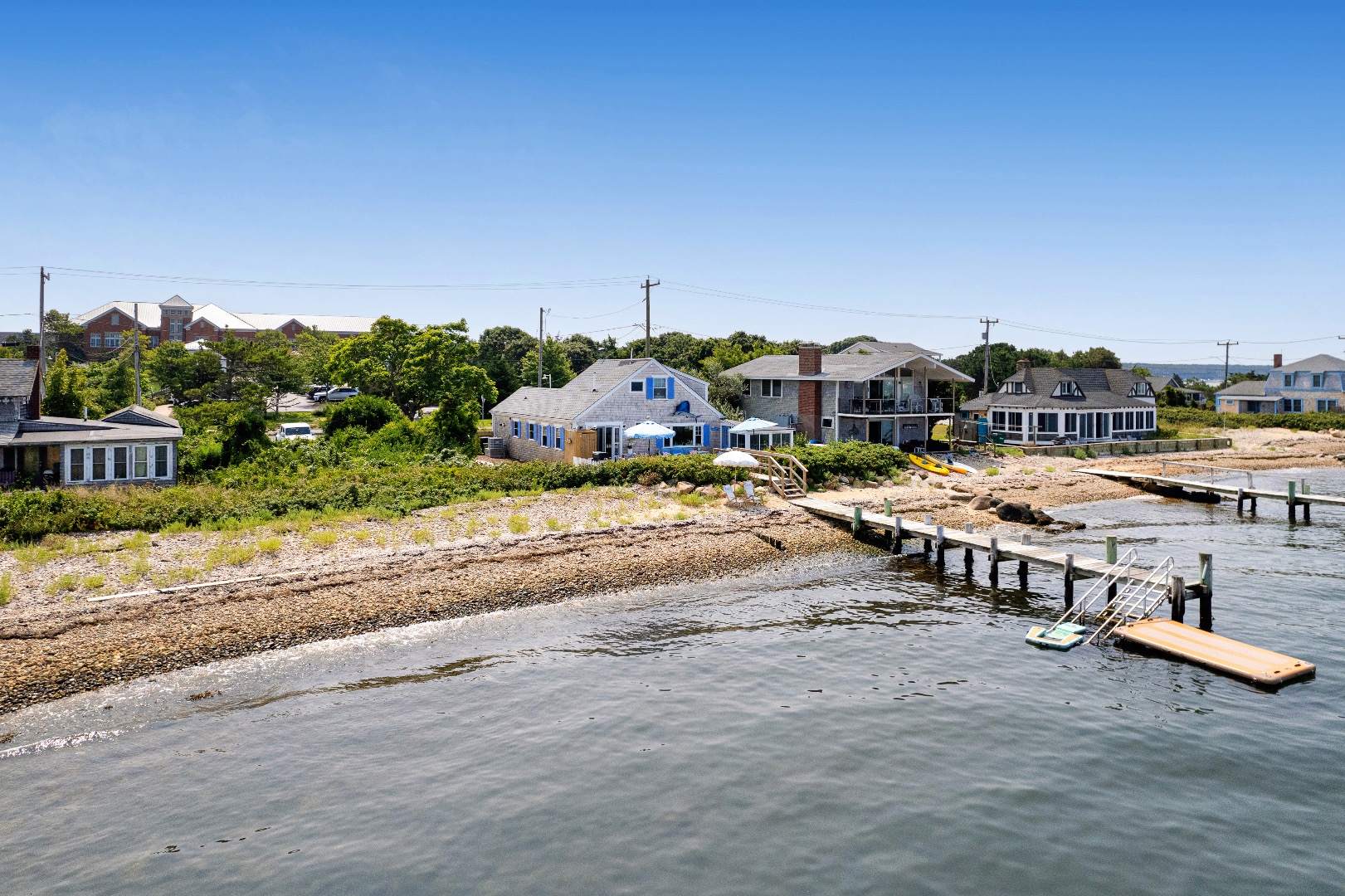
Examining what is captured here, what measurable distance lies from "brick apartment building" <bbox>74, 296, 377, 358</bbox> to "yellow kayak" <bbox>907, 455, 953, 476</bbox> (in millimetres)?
87936

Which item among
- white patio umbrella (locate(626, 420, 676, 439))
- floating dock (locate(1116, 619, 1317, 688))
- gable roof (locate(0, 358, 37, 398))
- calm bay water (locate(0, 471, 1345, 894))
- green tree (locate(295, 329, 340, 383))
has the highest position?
green tree (locate(295, 329, 340, 383))

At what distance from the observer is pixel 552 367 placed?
276ft

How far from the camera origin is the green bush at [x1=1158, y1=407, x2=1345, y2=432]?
75812 mm

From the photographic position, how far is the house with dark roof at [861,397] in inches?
2020

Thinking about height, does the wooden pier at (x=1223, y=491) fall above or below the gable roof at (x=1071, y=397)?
below

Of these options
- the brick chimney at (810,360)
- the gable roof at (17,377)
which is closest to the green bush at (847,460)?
the brick chimney at (810,360)

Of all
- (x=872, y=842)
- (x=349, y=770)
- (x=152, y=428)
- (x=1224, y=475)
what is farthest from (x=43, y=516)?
(x=1224, y=475)

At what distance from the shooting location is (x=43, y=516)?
2678cm

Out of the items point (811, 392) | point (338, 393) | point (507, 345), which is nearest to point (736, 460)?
point (811, 392)

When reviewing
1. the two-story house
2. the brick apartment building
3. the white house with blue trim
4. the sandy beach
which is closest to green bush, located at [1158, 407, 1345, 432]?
the two-story house

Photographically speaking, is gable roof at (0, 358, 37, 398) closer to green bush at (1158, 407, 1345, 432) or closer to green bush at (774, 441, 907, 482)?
green bush at (774, 441, 907, 482)

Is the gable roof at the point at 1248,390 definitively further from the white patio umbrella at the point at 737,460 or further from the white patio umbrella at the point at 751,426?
the white patio umbrella at the point at 737,460

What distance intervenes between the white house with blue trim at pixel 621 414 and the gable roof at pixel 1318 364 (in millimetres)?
73944

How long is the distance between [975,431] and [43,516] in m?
55.1
